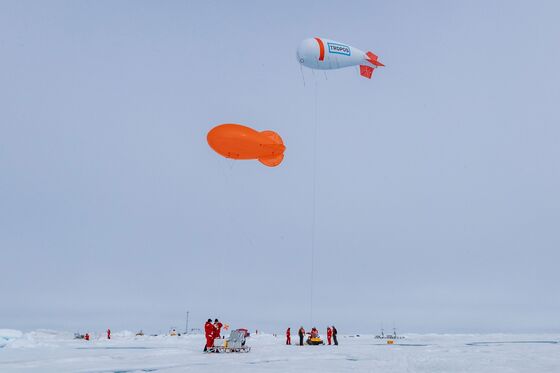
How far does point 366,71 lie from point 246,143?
34.1 feet

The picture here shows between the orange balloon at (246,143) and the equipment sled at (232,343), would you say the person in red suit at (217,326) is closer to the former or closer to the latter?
the equipment sled at (232,343)

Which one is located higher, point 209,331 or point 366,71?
point 366,71

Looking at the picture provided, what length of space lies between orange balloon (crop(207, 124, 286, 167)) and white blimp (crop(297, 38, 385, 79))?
504 centimetres

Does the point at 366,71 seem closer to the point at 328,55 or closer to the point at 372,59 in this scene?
the point at 372,59

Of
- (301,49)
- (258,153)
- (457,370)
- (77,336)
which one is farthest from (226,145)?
(77,336)

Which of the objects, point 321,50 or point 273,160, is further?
point 273,160

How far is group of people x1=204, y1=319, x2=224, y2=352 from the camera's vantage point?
24.4m

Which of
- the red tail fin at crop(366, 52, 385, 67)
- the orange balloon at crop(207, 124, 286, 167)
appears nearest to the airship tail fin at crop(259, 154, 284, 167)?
the orange balloon at crop(207, 124, 286, 167)

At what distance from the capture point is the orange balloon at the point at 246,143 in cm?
2633

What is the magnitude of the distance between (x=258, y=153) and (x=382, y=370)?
1573 cm

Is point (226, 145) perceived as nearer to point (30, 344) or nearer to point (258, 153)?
point (258, 153)

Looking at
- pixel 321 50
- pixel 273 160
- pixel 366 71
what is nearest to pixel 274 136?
pixel 273 160

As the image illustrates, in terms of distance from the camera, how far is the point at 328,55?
2881 centimetres

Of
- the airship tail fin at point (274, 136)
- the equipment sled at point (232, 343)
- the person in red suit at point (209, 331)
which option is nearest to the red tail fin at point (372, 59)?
the airship tail fin at point (274, 136)
